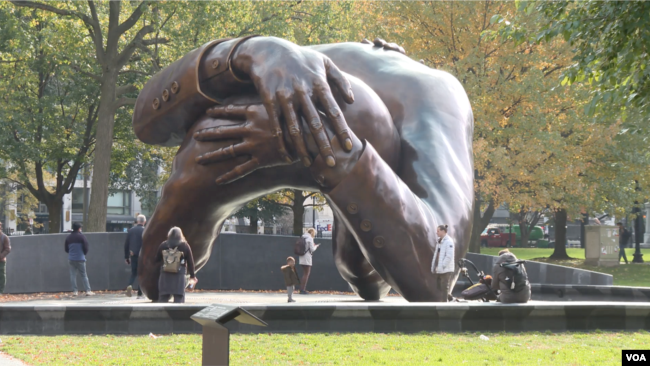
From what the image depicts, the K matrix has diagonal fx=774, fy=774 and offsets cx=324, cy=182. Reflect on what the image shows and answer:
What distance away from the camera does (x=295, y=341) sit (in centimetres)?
757

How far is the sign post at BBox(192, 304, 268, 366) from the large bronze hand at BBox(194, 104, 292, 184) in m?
3.44

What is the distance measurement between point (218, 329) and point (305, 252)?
13.2 meters

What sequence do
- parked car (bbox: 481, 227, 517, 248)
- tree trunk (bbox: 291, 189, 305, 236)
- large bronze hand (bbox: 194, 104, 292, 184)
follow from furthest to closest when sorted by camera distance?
parked car (bbox: 481, 227, 517, 248) → tree trunk (bbox: 291, 189, 305, 236) → large bronze hand (bbox: 194, 104, 292, 184)

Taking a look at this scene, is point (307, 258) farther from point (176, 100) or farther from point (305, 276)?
point (176, 100)

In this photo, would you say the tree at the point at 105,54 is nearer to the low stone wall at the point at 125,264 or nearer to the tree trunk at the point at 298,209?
the low stone wall at the point at 125,264

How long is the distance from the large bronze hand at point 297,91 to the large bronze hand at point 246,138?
0.21 metres

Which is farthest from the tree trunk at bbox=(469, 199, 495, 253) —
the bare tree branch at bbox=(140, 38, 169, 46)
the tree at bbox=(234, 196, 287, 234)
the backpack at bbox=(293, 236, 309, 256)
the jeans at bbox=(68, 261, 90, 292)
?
the jeans at bbox=(68, 261, 90, 292)

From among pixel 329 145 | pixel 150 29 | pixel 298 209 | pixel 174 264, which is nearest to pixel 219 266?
pixel 150 29

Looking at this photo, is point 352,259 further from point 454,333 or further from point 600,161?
point 600,161

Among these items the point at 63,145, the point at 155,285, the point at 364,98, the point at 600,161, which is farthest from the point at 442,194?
the point at 63,145

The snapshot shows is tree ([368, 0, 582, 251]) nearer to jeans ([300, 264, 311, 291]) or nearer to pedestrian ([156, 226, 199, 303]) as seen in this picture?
jeans ([300, 264, 311, 291])

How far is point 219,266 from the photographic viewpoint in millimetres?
19094

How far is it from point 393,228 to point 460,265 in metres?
1.32

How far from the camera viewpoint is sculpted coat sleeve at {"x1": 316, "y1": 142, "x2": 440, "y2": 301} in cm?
811
